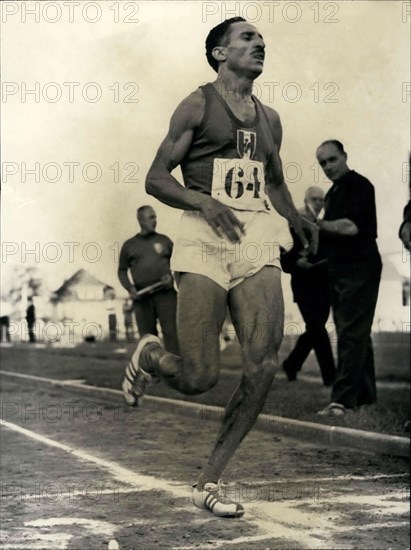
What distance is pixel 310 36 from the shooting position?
15.3 feet

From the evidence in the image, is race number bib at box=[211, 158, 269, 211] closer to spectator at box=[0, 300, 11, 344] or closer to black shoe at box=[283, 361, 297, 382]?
black shoe at box=[283, 361, 297, 382]

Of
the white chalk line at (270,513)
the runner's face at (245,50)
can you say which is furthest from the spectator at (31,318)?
the runner's face at (245,50)

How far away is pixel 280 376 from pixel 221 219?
0.91m

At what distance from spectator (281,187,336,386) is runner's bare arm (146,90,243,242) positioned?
0.50 meters

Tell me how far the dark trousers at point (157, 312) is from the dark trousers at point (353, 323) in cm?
100

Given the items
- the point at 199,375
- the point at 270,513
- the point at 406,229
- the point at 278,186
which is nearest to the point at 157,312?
the point at 199,375

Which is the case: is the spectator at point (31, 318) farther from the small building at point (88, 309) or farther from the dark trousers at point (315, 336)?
the dark trousers at point (315, 336)

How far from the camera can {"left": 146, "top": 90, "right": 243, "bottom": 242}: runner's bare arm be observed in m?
4.07

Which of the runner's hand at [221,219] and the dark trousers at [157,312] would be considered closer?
the runner's hand at [221,219]

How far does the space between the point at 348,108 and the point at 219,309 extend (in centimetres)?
133

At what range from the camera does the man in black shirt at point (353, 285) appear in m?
4.83

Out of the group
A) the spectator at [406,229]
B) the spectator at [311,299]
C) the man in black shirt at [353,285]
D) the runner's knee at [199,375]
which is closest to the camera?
the runner's knee at [199,375]

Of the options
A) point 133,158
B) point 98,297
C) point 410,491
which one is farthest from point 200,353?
point 410,491

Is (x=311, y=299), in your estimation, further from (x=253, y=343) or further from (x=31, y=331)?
(x=31, y=331)
